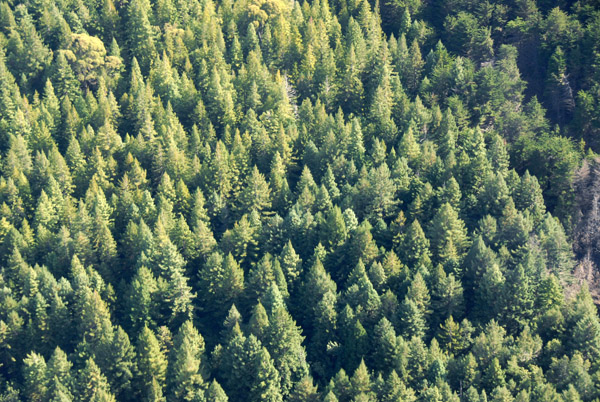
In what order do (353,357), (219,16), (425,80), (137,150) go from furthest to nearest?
(219,16), (425,80), (137,150), (353,357)

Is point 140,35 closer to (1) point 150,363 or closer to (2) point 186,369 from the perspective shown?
(1) point 150,363

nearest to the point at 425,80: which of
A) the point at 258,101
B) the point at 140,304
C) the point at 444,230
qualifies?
the point at 258,101

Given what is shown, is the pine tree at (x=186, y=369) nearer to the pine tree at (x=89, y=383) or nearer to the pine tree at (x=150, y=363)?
the pine tree at (x=150, y=363)

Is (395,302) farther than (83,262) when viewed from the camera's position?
No

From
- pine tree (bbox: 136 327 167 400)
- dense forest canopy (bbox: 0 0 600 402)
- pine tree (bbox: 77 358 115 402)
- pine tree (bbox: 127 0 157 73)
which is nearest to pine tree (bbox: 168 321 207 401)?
dense forest canopy (bbox: 0 0 600 402)

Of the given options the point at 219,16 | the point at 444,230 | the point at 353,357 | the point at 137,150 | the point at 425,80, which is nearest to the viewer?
the point at 353,357

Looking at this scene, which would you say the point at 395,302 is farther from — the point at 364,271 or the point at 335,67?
the point at 335,67

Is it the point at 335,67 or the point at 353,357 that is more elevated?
the point at 335,67

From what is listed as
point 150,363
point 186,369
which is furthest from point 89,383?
point 186,369

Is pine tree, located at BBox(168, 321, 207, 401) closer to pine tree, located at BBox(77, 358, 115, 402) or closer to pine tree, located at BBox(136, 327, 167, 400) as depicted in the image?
pine tree, located at BBox(136, 327, 167, 400)
